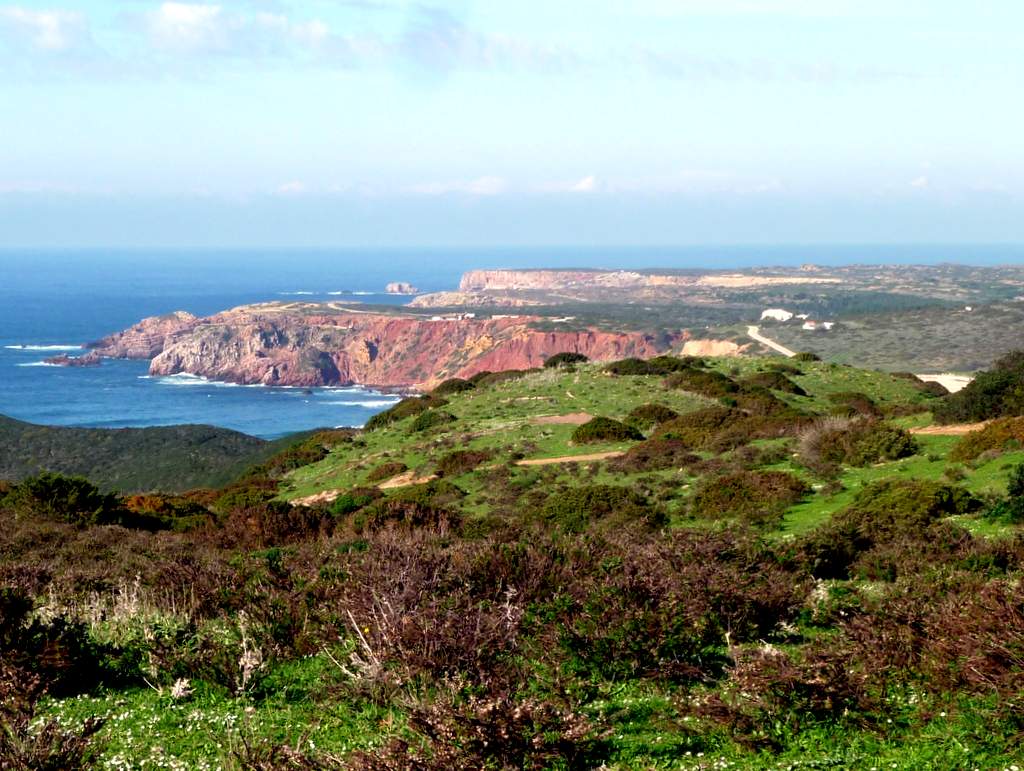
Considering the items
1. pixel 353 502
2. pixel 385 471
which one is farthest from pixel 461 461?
pixel 353 502

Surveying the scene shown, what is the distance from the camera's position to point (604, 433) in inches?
1098

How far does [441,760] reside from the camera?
5371 mm

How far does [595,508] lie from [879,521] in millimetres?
6304

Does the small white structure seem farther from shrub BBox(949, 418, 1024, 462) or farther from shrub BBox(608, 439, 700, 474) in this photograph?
shrub BBox(949, 418, 1024, 462)

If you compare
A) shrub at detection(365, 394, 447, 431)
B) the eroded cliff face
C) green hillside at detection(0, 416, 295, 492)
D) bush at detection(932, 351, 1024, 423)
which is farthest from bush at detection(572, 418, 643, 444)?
the eroded cliff face

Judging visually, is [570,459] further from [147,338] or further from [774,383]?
[147,338]

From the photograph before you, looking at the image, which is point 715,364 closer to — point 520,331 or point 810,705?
point 810,705

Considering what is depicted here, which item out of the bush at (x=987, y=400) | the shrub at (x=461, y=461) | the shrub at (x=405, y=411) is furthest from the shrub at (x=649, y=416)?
the shrub at (x=405, y=411)

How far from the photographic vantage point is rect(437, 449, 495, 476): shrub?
1057 inches

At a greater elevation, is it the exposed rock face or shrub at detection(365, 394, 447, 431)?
shrub at detection(365, 394, 447, 431)

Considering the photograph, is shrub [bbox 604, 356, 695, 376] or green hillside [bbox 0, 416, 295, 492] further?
green hillside [bbox 0, 416, 295, 492]

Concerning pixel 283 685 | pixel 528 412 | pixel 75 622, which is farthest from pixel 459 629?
pixel 528 412

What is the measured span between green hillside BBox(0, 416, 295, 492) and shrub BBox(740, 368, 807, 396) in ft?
84.8

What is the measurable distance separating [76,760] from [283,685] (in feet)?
11.5
